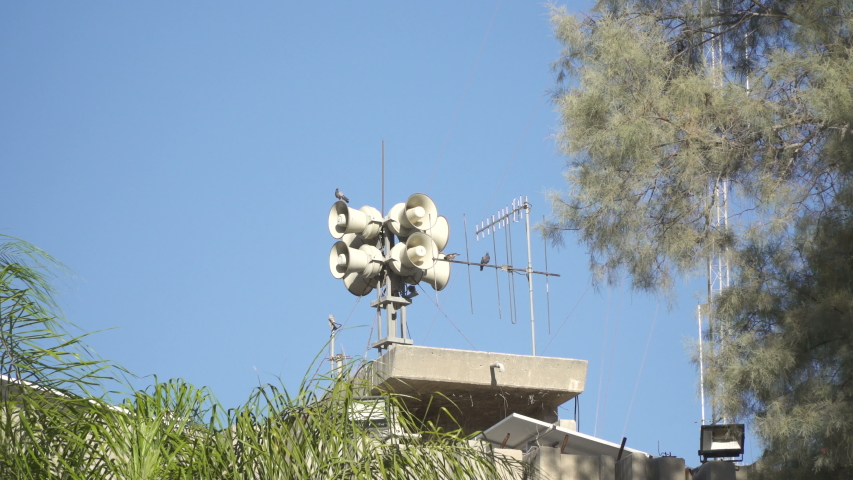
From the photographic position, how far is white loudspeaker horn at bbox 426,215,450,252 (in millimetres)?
15508

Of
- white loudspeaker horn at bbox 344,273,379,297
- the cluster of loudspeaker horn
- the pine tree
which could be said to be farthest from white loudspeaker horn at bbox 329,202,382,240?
the pine tree

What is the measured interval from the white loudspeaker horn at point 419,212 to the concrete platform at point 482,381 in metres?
2.49

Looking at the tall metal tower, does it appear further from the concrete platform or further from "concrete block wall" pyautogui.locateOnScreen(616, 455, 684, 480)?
the concrete platform

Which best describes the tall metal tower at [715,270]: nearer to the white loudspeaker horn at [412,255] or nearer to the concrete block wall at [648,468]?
the concrete block wall at [648,468]

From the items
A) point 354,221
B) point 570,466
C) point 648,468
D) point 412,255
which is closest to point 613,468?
point 648,468

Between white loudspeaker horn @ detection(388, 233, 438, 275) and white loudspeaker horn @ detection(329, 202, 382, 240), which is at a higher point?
white loudspeaker horn @ detection(329, 202, 382, 240)

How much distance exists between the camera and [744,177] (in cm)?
1000

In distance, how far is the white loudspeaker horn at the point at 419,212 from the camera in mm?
15062

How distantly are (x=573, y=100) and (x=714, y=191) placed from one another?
166 cm

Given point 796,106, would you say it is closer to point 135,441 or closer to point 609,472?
point 609,472

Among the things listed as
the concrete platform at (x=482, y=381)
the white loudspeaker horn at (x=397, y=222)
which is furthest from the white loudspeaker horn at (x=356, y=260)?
the concrete platform at (x=482, y=381)

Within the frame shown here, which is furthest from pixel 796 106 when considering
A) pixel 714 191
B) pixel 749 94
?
pixel 714 191

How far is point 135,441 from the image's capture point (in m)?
5.84

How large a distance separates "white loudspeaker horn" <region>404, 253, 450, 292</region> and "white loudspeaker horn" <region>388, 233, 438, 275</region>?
0.11 meters
